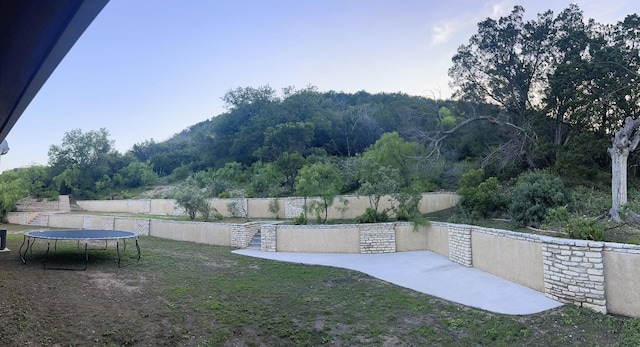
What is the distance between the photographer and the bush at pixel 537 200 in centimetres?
990

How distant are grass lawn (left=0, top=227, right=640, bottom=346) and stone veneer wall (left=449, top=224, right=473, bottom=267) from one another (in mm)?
2707

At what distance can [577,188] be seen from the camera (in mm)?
12555

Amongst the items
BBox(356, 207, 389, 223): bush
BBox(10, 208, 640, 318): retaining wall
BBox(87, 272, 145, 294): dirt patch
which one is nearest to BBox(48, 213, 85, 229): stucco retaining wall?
BBox(10, 208, 640, 318): retaining wall

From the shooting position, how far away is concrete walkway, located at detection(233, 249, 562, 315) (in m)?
6.61

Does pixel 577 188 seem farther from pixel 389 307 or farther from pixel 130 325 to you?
pixel 130 325

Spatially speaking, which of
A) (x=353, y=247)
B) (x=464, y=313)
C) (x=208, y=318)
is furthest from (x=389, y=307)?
(x=353, y=247)

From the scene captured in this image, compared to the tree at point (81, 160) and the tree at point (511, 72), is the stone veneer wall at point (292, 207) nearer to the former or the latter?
the tree at point (511, 72)

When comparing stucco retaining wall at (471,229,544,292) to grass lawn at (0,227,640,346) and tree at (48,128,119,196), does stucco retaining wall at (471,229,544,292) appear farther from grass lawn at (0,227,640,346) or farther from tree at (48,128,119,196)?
tree at (48,128,119,196)

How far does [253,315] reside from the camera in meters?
6.30

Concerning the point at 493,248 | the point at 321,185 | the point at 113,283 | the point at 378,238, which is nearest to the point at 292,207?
the point at 321,185

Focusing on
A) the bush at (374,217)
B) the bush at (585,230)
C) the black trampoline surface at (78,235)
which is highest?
the bush at (585,230)

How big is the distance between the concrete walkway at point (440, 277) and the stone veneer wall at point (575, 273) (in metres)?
0.27

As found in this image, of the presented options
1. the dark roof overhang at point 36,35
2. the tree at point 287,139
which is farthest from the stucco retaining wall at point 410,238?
the tree at point 287,139

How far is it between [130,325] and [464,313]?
5.50 m
